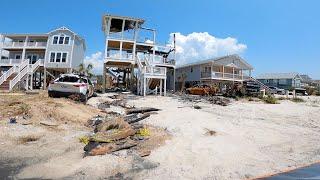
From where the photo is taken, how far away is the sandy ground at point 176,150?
34.1 feet

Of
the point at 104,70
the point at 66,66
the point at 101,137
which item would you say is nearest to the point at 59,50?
the point at 66,66

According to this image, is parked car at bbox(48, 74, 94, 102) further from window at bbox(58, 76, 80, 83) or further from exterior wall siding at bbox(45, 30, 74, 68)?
exterior wall siding at bbox(45, 30, 74, 68)

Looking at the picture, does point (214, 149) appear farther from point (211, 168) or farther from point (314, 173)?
point (314, 173)

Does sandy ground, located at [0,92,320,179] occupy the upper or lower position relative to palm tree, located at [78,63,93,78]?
lower

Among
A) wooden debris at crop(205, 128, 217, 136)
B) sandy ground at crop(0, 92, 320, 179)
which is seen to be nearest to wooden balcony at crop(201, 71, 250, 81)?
sandy ground at crop(0, 92, 320, 179)

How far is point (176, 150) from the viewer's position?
1220 centimetres

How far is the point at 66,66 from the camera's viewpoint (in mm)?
46781

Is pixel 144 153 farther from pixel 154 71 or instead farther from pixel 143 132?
pixel 154 71

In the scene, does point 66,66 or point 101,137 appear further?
point 66,66

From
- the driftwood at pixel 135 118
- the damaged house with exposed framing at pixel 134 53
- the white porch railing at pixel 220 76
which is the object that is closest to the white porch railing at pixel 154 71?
the damaged house with exposed framing at pixel 134 53

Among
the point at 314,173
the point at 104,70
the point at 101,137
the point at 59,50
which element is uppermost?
the point at 59,50

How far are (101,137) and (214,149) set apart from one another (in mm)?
3898

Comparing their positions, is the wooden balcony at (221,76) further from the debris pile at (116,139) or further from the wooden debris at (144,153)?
the wooden debris at (144,153)

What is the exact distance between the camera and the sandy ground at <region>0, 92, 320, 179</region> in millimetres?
10406
